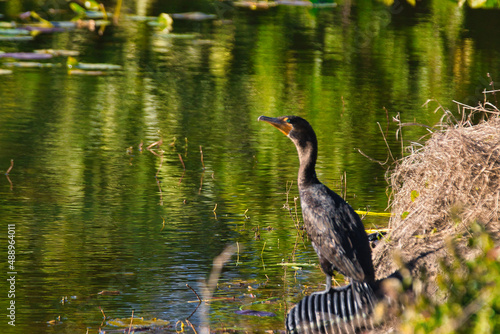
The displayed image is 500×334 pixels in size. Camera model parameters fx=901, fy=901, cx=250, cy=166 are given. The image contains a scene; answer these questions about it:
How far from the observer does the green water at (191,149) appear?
6.63m

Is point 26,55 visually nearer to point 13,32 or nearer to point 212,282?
point 13,32

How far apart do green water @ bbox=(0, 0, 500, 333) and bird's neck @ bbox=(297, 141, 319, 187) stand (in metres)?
0.82

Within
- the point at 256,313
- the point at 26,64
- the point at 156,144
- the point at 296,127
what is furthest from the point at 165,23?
the point at 256,313

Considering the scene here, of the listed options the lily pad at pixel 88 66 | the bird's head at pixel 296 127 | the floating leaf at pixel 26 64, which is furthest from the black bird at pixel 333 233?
the floating leaf at pixel 26 64

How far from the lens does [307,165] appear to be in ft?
21.1

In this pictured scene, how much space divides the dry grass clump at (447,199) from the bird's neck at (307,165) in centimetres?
75

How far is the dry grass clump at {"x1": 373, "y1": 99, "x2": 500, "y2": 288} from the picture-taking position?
6188 mm

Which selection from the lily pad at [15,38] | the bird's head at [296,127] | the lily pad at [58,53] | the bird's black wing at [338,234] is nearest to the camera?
the bird's black wing at [338,234]

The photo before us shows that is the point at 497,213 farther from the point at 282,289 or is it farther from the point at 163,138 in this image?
the point at 163,138

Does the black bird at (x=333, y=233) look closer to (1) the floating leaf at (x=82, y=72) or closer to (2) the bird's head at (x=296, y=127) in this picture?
(2) the bird's head at (x=296, y=127)

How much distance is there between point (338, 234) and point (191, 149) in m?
4.99

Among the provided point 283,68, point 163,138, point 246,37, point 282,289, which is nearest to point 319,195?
point 282,289

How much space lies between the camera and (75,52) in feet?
52.4

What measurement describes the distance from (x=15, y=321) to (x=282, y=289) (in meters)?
1.90
